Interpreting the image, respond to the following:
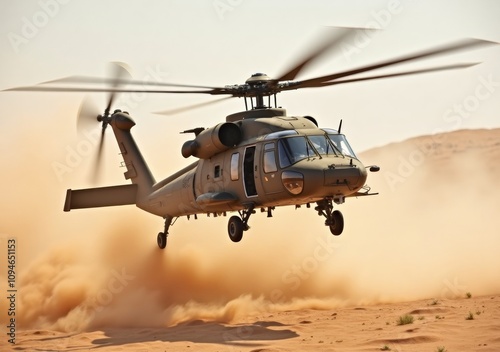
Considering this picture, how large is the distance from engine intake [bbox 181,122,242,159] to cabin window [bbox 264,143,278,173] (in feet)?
3.92

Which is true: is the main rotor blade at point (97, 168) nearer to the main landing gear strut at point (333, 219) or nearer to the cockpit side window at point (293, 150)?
the cockpit side window at point (293, 150)

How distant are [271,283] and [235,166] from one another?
5.80m

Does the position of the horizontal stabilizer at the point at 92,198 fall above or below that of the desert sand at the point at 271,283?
above

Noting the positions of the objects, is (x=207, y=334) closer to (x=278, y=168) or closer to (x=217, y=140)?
(x=278, y=168)

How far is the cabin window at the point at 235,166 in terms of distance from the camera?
Answer: 1525 centimetres

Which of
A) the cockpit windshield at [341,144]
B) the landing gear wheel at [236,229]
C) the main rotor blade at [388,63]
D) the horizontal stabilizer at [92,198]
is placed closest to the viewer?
the main rotor blade at [388,63]

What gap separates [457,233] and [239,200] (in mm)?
12346

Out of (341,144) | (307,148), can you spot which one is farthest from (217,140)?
(341,144)

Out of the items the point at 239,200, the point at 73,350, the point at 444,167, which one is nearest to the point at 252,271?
the point at 239,200

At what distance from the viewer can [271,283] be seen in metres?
20.1

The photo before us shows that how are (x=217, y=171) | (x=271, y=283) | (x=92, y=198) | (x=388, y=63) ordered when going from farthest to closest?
(x=271, y=283) < (x=92, y=198) < (x=217, y=171) < (x=388, y=63)

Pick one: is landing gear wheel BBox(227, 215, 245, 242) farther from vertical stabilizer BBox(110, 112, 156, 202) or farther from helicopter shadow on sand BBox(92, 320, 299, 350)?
vertical stabilizer BBox(110, 112, 156, 202)

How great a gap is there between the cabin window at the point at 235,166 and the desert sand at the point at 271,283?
10.8ft

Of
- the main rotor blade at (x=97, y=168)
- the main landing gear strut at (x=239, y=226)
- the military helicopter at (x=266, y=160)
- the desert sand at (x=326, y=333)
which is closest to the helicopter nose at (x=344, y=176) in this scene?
the military helicopter at (x=266, y=160)
